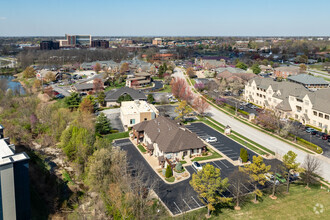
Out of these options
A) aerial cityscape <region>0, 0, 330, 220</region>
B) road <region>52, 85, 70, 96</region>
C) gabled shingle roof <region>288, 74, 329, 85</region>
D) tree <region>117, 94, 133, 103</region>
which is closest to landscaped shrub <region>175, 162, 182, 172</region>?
aerial cityscape <region>0, 0, 330, 220</region>

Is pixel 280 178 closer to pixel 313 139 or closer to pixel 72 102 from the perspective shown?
pixel 313 139

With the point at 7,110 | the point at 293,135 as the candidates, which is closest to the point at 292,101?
the point at 293,135

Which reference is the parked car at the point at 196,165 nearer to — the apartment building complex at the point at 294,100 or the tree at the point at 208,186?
the tree at the point at 208,186

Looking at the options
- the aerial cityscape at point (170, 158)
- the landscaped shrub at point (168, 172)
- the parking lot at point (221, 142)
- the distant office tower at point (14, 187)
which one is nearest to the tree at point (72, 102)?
the aerial cityscape at point (170, 158)

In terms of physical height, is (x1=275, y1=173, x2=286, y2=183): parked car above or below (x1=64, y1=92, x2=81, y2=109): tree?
below

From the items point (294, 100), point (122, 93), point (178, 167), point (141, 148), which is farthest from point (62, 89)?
point (294, 100)

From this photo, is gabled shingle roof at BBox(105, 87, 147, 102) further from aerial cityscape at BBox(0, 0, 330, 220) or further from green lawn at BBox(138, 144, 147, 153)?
green lawn at BBox(138, 144, 147, 153)

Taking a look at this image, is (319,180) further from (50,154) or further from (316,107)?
(50,154)
